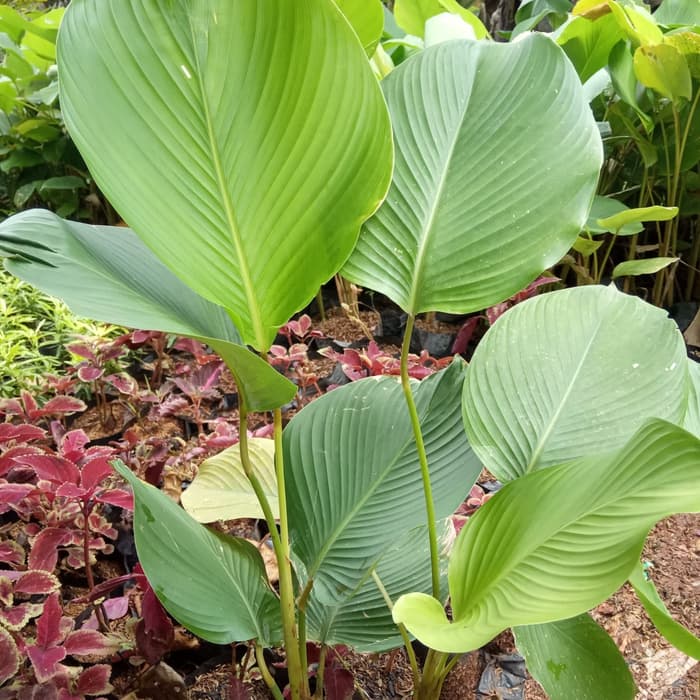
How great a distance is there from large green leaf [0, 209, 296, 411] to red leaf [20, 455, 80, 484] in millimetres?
312

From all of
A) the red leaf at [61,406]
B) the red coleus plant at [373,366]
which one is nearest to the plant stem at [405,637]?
the red coleus plant at [373,366]

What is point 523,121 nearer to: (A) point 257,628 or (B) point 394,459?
(B) point 394,459

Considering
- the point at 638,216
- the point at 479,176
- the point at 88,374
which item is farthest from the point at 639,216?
the point at 88,374

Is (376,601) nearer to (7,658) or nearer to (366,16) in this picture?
(7,658)

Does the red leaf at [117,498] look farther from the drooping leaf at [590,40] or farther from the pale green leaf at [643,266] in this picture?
the drooping leaf at [590,40]

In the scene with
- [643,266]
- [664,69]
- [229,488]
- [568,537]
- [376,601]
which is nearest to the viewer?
[568,537]

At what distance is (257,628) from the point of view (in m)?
0.64

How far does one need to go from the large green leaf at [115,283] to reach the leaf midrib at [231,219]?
47 millimetres

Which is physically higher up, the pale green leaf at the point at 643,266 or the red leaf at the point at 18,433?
Result: the red leaf at the point at 18,433

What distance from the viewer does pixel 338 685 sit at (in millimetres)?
643

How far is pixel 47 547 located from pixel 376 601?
1.32 ft

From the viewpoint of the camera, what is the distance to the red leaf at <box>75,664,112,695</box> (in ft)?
2.04

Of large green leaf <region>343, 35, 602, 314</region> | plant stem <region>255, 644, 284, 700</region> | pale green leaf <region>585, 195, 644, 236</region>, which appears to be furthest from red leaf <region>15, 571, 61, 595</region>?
pale green leaf <region>585, 195, 644, 236</region>

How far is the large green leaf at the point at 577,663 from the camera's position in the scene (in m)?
0.56
